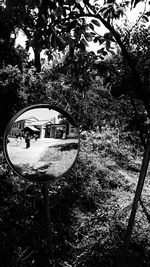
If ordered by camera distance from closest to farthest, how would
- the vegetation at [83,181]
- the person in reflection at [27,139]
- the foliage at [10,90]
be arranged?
the vegetation at [83,181], the person in reflection at [27,139], the foliage at [10,90]

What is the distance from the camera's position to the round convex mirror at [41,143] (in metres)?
1.98

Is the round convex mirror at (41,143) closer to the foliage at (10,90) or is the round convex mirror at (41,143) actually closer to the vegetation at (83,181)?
the vegetation at (83,181)

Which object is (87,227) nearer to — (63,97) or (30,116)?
(30,116)

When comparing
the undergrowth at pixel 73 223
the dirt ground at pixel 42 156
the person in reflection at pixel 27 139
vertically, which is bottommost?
the undergrowth at pixel 73 223

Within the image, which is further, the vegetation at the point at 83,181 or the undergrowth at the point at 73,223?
the undergrowth at the point at 73,223

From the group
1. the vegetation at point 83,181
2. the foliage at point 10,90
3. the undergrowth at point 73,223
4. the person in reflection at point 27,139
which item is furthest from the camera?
the foliage at point 10,90

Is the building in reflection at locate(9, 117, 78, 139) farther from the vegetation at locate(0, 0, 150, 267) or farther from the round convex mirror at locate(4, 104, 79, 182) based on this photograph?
the vegetation at locate(0, 0, 150, 267)

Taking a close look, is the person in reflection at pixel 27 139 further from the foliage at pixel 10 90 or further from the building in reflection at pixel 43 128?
the foliage at pixel 10 90

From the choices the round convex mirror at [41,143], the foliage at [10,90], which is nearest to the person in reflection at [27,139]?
the round convex mirror at [41,143]

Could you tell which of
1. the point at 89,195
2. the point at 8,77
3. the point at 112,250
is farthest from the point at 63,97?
the point at 112,250

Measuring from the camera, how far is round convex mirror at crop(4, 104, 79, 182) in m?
1.98

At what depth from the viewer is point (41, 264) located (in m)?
2.42

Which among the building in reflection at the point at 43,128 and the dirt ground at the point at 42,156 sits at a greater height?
the building in reflection at the point at 43,128

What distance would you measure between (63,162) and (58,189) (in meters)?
1.71
